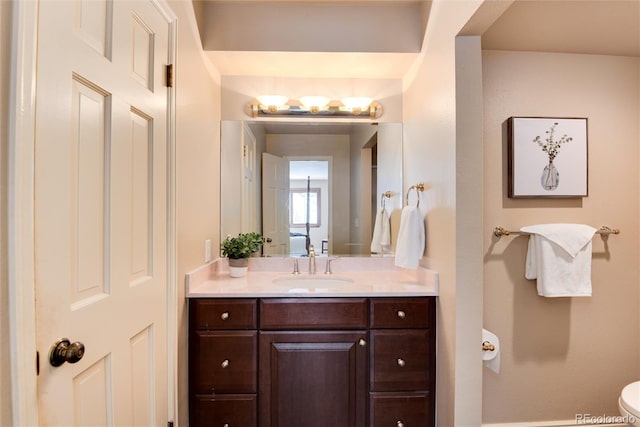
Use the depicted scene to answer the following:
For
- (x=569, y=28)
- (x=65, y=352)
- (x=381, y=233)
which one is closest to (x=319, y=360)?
(x=381, y=233)

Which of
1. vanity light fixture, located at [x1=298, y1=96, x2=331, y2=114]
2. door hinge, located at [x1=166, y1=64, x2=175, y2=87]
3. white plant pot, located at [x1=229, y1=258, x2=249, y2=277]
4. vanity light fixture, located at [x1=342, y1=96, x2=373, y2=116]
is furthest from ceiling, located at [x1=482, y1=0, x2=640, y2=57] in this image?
white plant pot, located at [x1=229, y1=258, x2=249, y2=277]

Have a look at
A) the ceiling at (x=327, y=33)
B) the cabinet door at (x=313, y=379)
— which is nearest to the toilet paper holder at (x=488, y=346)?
the cabinet door at (x=313, y=379)

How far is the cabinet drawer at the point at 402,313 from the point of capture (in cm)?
160

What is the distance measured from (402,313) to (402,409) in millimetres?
494

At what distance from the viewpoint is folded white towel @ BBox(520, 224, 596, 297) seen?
165 cm

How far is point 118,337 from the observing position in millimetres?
1028

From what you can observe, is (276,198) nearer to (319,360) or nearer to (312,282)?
(312,282)

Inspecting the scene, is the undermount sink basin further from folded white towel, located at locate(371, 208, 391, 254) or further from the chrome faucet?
folded white towel, located at locate(371, 208, 391, 254)

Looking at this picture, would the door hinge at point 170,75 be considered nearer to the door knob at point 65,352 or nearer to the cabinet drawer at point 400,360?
the door knob at point 65,352

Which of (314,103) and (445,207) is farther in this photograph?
(314,103)

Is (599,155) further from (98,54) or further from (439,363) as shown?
(98,54)

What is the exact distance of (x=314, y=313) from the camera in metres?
1.59

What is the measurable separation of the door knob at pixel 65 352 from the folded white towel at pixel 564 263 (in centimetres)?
201

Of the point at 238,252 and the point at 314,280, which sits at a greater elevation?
the point at 238,252
